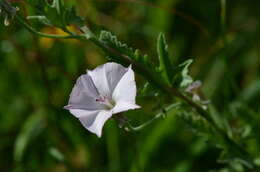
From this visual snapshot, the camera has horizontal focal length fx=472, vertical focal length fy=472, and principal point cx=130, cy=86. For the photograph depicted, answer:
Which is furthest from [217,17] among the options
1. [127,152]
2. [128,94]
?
[128,94]

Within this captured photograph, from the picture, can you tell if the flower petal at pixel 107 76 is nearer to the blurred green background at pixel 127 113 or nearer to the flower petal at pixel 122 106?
the flower petal at pixel 122 106

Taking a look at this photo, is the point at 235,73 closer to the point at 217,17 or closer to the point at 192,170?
the point at 217,17

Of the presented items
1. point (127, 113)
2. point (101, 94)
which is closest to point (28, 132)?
point (127, 113)

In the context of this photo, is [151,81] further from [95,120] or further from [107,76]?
[95,120]

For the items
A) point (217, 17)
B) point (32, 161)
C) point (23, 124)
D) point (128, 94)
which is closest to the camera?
point (128, 94)

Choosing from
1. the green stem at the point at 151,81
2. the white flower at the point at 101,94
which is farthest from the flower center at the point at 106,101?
the green stem at the point at 151,81

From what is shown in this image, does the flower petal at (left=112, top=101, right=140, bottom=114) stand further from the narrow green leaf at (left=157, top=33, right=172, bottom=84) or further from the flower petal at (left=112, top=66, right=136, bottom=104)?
the narrow green leaf at (left=157, top=33, right=172, bottom=84)
